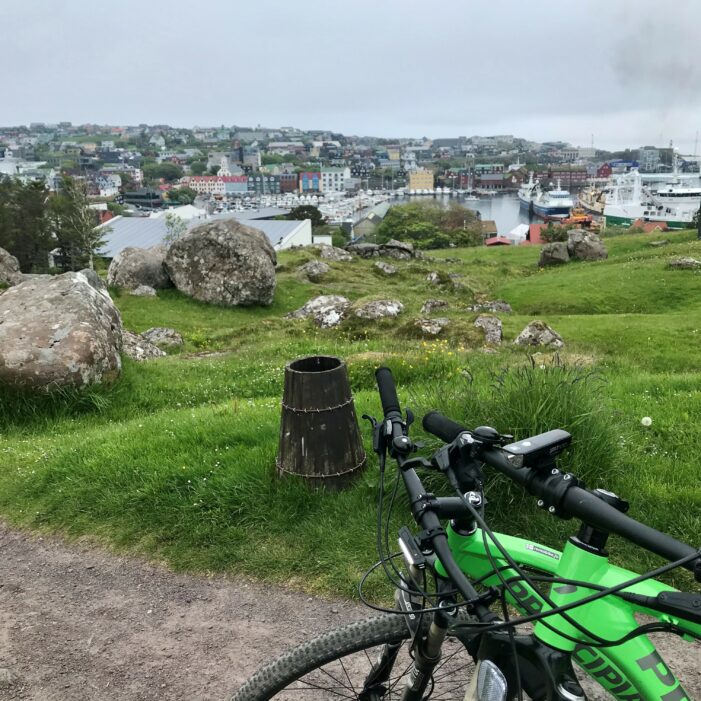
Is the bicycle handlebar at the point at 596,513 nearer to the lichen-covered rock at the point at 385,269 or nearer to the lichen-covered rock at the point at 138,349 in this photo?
the lichen-covered rock at the point at 138,349

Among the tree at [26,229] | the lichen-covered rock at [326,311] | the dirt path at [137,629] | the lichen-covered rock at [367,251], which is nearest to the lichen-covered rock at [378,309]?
the lichen-covered rock at [326,311]

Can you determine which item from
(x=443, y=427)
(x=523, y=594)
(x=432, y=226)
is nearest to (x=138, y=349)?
(x=443, y=427)

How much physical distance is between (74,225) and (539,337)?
140ft

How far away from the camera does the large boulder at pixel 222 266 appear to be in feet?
78.9

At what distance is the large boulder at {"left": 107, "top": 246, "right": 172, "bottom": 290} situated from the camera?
2500 centimetres

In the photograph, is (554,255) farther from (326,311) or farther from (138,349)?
(138,349)

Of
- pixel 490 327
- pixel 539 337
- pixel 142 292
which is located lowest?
pixel 142 292

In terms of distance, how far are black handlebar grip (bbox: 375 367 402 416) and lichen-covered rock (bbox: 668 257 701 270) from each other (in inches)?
987

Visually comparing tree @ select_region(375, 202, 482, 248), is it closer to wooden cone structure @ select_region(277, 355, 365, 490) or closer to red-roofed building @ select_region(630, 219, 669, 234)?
red-roofed building @ select_region(630, 219, 669, 234)

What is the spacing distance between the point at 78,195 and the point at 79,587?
45407 mm

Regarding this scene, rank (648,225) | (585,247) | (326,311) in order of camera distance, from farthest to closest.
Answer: (648,225), (585,247), (326,311)

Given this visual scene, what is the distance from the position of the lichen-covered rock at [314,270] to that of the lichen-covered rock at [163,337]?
12.8 metres

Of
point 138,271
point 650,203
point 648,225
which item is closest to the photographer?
point 138,271

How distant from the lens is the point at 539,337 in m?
14.6
